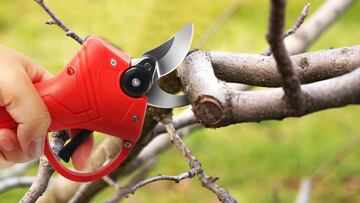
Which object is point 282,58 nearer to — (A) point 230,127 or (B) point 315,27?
(B) point 315,27

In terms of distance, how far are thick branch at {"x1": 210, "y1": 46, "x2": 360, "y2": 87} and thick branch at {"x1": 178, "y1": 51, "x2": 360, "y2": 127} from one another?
106mm

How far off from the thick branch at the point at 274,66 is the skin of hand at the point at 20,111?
366mm

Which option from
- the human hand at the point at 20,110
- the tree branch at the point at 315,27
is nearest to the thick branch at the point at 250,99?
the human hand at the point at 20,110

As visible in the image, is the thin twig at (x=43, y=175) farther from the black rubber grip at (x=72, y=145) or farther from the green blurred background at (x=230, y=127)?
the green blurred background at (x=230, y=127)

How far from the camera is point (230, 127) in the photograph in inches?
145

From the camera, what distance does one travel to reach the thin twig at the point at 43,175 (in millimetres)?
1177

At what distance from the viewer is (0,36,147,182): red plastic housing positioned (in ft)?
3.70

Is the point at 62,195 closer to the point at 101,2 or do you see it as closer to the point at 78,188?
the point at 78,188

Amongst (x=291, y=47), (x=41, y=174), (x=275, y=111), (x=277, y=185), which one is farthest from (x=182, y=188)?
(x=275, y=111)

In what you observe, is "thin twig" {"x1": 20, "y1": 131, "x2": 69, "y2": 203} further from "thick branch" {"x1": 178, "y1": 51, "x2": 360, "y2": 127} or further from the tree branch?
the tree branch

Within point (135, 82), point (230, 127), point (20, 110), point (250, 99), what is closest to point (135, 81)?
point (135, 82)

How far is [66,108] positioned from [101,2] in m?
3.66

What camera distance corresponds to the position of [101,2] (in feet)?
15.4

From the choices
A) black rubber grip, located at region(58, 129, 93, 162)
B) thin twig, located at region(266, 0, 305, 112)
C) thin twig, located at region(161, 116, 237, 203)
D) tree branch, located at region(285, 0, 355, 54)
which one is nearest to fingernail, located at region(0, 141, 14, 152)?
black rubber grip, located at region(58, 129, 93, 162)
